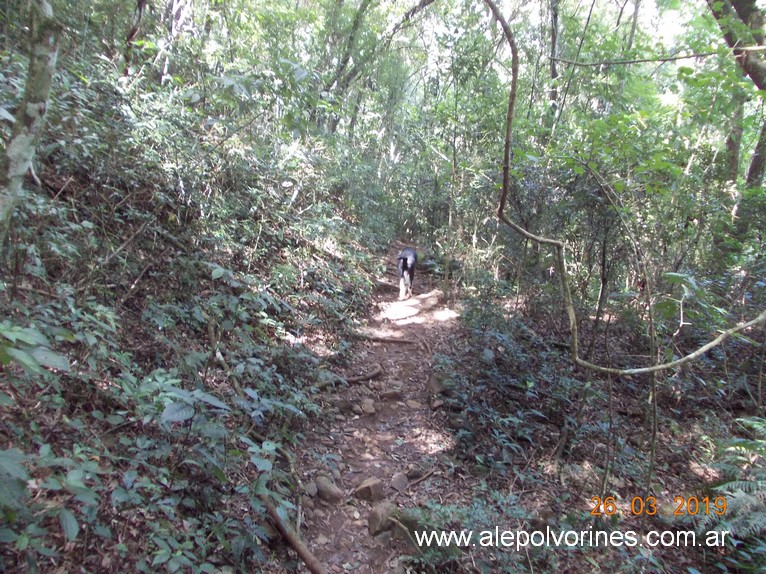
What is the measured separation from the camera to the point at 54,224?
409 cm

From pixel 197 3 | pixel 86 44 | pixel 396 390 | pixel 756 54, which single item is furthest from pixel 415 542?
pixel 197 3

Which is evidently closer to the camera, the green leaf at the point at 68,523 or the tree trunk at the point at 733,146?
the green leaf at the point at 68,523

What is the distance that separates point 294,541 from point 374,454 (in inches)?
65.3

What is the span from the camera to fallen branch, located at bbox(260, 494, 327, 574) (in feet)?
9.66

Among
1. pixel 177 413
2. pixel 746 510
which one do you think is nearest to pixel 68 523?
pixel 177 413

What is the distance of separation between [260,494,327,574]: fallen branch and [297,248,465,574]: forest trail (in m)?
0.23

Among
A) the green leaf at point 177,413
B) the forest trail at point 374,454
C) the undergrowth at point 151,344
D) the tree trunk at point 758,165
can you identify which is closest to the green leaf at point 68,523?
the undergrowth at point 151,344

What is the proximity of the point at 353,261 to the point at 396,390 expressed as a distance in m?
3.37

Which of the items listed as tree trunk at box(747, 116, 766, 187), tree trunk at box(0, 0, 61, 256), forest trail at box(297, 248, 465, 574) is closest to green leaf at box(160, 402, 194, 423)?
tree trunk at box(0, 0, 61, 256)

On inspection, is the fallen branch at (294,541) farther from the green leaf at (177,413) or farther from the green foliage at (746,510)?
the green foliage at (746,510)

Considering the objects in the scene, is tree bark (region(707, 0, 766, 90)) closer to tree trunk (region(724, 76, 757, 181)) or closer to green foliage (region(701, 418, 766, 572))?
tree trunk (region(724, 76, 757, 181))

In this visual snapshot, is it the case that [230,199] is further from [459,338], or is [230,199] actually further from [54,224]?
[459,338]
